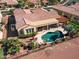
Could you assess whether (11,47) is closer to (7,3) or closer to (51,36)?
(51,36)

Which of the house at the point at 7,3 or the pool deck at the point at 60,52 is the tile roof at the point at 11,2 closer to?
the house at the point at 7,3

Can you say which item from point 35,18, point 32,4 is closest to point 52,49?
point 35,18

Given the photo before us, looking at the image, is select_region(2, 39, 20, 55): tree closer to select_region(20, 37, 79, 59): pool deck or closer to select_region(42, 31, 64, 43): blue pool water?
select_region(20, 37, 79, 59): pool deck

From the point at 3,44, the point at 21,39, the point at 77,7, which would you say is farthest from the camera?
the point at 77,7

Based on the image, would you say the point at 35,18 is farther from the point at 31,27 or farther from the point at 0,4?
the point at 0,4

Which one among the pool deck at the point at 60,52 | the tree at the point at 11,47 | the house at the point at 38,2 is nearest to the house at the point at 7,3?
the house at the point at 38,2
